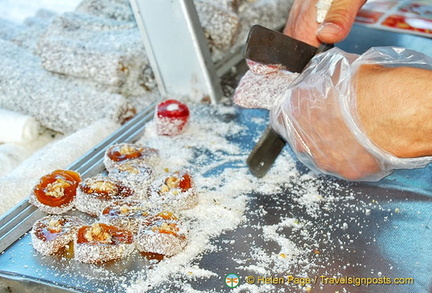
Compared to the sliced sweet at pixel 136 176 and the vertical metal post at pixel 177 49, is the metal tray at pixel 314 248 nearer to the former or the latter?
the sliced sweet at pixel 136 176

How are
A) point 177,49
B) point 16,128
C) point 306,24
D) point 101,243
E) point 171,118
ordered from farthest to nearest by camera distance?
point 177,49, point 16,128, point 171,118, point 306,24, point 101,243

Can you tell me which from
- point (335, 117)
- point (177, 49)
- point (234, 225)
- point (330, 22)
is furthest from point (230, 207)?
point (177, 49)

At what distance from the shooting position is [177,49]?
2.05 meters

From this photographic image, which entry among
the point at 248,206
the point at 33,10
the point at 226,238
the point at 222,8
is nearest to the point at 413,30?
the point at 222,8

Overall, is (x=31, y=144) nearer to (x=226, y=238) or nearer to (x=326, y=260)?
(x=226, y=238)

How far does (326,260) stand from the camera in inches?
51.1

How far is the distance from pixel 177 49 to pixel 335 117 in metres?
0.88

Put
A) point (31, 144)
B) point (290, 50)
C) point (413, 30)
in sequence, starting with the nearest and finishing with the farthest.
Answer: point (290, 50), point (31, 144), point (413, 30)

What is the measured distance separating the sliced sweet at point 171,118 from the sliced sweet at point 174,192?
0.34m

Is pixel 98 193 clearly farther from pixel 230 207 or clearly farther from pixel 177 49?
pixel 177 49

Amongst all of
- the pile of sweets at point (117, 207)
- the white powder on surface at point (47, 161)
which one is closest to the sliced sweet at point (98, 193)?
the pile of sweets at point (117, 207)

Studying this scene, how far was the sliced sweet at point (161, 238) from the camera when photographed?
1285mm

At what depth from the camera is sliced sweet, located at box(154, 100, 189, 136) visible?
1.81 meters

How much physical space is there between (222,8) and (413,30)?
2.55 ft
